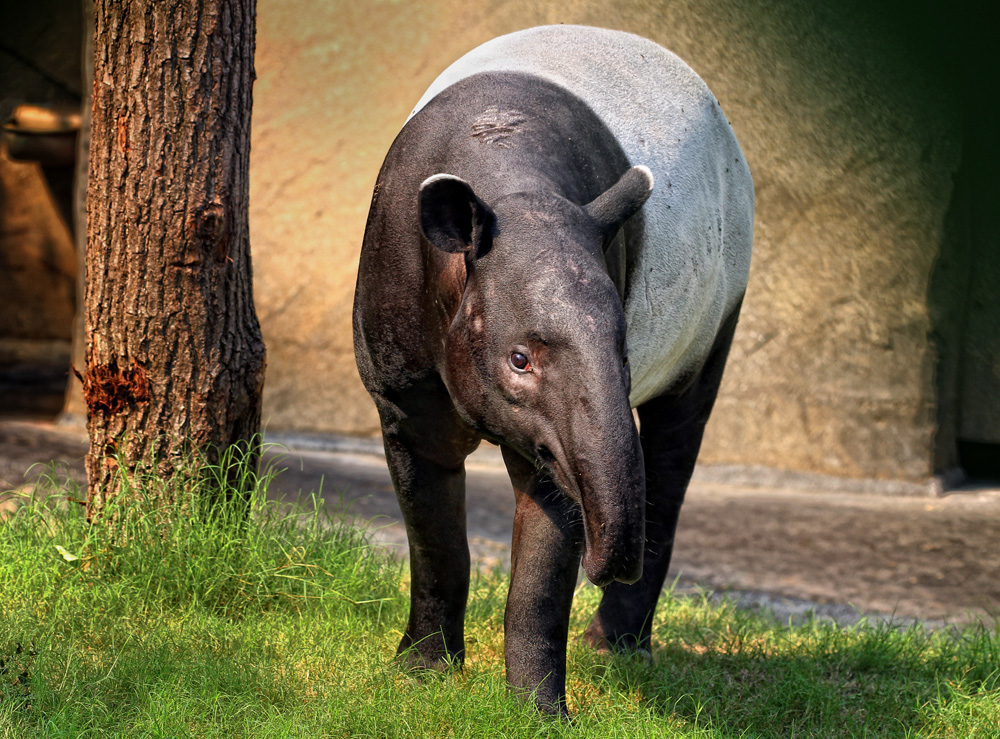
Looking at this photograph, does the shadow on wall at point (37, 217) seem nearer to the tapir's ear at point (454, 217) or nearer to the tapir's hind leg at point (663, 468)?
the tapir's hind leg at point (663, 468)

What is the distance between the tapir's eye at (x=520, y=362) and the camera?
240 cm

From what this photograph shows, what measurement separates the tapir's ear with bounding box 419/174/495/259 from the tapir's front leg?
555mm

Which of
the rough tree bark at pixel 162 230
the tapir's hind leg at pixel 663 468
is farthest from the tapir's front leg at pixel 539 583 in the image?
the rough tree bark at pixel 162 230

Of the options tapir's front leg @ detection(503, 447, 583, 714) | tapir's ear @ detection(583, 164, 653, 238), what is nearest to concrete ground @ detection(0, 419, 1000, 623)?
tapir's front leg @ detection(503, 447, 583, 714)

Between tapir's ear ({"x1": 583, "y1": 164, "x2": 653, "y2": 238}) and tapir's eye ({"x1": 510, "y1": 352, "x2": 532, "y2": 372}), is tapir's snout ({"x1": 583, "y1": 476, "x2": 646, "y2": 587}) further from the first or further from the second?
tapir's ear ({"x1": 583, "y1": 164, "x2": 653, "y2": 238})

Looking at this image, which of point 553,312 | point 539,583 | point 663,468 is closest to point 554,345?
point 553,312

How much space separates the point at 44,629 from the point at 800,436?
536 centimetres

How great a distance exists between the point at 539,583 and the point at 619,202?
0.97 metres

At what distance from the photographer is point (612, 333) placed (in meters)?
2.36

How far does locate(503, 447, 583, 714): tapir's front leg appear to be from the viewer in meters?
2.73

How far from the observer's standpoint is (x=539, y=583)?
9.05 ft

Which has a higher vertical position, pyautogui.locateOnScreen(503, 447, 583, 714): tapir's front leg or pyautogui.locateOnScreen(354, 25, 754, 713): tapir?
pyautogui.locateOnScreen(354, 25, 754, 713): tapir

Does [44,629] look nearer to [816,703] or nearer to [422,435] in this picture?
[422,435]

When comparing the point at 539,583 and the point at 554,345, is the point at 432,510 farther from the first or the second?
the point at 554,345
